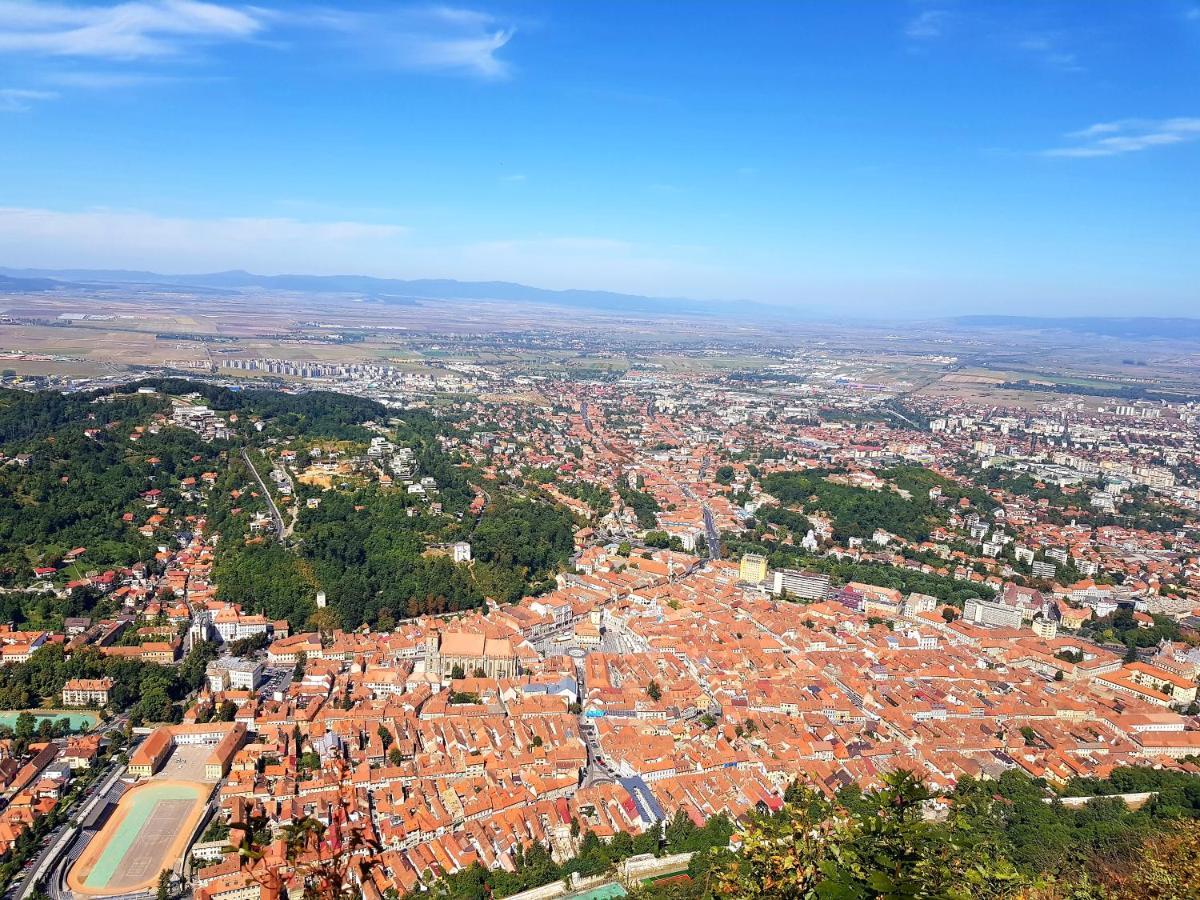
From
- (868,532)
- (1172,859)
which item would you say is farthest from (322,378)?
(1172,859)

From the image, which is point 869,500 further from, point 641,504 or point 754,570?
point 754,570

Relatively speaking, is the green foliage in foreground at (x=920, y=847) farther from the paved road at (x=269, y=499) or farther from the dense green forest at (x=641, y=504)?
the dense green forest at (x=641, y=504)

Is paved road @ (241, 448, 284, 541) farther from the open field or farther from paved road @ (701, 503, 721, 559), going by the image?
paved road @ (701, 503, 721, 559)

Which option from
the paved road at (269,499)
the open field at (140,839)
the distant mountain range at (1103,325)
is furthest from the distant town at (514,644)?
the distant mountain range at (1103,325)

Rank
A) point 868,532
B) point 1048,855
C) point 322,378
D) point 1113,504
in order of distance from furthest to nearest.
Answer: point 322,378 < point 1113,504 < point 868,532 < point 1048,855

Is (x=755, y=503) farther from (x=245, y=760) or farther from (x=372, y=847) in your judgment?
(x=372, y=847)

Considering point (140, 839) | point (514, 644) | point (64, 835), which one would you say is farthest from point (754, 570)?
point (64, 835)
